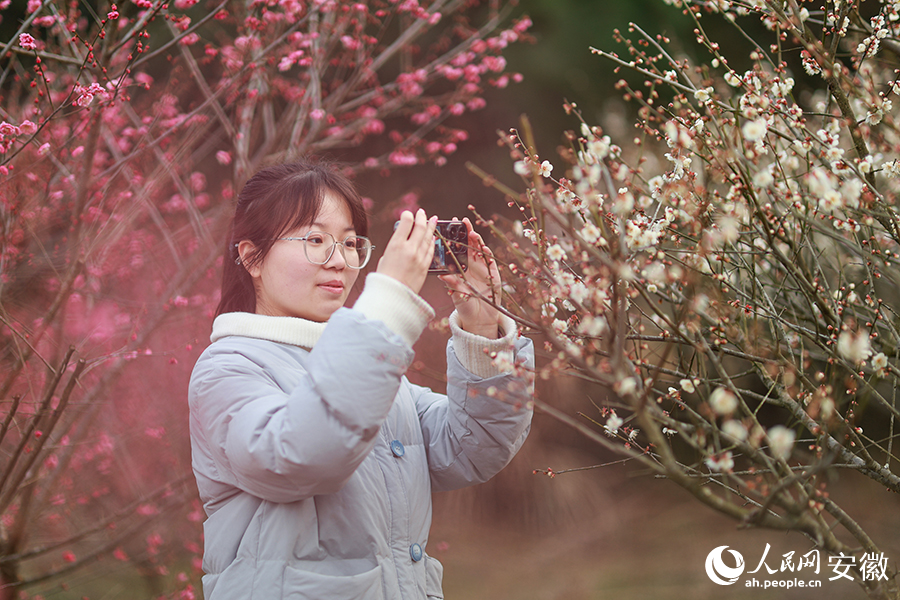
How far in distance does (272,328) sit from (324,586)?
0.53 metres

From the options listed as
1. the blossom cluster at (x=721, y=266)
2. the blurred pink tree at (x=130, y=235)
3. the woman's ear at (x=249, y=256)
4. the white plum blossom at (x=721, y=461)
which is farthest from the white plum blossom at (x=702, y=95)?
the blurred pink tree at (x=130, y=235)

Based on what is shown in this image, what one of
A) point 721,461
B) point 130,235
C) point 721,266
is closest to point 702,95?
point 721,266

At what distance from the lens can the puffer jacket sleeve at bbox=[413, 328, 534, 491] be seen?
4.74 ft

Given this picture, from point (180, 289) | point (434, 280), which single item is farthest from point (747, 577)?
point (180, 289)

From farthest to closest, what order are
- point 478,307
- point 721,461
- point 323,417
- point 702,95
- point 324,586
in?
point 478,307
point 702,95
point 324,586
point 323,417
point 721,461

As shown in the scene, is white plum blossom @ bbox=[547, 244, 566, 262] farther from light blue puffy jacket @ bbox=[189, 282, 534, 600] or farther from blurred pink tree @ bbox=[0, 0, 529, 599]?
blurred pink tree @ bbox=[0, 0, 529, 599]

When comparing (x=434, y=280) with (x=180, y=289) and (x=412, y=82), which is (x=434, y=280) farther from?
(x=180, y=289)

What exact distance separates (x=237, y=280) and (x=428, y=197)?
4129 millimetres

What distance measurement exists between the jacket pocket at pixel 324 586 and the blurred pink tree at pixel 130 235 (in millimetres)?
1229

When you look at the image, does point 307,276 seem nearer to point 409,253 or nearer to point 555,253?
point 409,253

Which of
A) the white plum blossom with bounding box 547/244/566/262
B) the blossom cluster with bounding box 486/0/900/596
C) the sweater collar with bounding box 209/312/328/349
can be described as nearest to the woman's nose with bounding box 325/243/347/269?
the sweater collar with bounding box 209/312/328/349

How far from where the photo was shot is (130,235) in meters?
3.33

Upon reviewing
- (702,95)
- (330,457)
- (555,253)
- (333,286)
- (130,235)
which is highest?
(702,95)

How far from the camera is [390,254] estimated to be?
3.86 feet
